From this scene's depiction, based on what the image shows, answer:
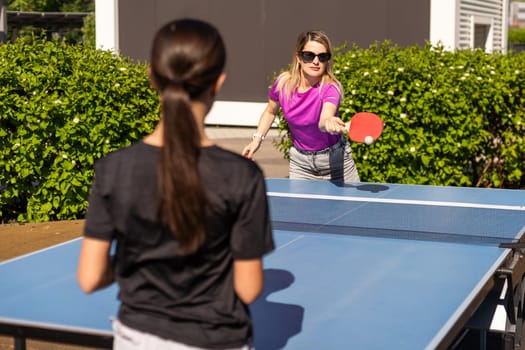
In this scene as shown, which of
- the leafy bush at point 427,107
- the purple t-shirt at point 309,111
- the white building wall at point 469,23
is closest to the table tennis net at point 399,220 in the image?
the purple t-shirt at point 309,111

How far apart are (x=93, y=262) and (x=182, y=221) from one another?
1.00 feet

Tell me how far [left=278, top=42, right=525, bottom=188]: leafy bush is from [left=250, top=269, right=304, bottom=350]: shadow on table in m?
5.54

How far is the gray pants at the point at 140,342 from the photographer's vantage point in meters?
2.16

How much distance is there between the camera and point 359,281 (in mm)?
3373

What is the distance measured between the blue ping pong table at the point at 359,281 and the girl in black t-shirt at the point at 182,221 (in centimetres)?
54

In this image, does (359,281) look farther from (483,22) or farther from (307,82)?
(483,22)

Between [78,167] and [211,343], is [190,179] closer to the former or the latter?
[211,343]

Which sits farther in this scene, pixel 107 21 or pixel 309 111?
pixel 107 21

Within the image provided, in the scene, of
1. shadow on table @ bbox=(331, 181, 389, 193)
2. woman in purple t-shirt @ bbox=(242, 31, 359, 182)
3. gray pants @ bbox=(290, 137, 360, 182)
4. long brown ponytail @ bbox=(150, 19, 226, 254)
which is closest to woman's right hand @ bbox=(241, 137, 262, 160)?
woman in purple t-shirt @ bbox=(242, 31, 359, 182)

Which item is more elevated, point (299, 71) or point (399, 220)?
point (299, 71)

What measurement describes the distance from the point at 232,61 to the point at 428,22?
4.06 metres

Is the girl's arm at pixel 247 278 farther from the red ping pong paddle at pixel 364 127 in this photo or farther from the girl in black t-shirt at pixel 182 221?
the red ping pong paddle at pixel 364 127

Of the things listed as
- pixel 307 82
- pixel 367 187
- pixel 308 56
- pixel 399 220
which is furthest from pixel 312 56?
pixel 399 220

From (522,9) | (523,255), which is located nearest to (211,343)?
(523,255)
